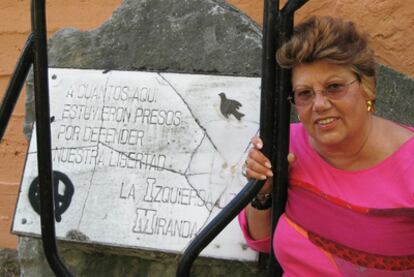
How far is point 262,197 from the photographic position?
1419 mm

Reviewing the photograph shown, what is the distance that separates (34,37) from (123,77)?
0.75 metres

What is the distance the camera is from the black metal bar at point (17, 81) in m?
1.24

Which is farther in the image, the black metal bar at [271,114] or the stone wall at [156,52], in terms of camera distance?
the stone wall at [156,52]

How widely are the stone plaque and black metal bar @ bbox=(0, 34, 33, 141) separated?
0.60 meters

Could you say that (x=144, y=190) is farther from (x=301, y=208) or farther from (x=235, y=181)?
(x=301, y=208)

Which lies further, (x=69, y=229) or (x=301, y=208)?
(x=69, y=229)

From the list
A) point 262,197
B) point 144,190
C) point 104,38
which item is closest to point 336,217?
point 262,197

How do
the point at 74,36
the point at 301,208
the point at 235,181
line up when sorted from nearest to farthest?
the point at 301,208
the point at 235,181
the point at 74,36

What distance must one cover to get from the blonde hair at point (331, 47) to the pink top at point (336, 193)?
0.58 feet

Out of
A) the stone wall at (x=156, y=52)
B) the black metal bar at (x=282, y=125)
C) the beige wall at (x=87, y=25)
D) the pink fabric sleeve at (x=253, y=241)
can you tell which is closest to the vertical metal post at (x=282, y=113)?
the black metal bar at (x=282, y=125)

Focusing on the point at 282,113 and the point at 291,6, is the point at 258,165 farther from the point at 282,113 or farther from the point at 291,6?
the point at 291,6

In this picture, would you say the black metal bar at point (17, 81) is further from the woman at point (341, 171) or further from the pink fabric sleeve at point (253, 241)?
the pink fabric sleeve at point (253, 241)

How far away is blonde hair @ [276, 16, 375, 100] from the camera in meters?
1.24

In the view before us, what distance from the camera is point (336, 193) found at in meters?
1.29
